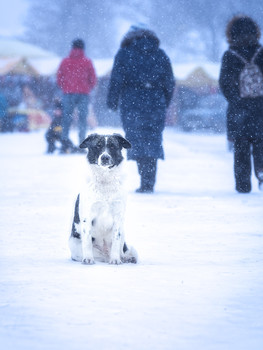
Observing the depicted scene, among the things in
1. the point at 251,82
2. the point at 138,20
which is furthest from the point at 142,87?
the point at 138,20

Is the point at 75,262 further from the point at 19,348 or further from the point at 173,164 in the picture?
the point at 173,164

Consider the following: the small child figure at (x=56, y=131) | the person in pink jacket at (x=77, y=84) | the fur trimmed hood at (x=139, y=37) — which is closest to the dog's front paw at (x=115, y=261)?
the fur trimmed hood at (x=139, y=37)


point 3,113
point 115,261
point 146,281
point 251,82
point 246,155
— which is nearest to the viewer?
point 146,281

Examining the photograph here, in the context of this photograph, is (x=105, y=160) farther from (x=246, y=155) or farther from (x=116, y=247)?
(x=246, y=155)

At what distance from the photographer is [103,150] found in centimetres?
491

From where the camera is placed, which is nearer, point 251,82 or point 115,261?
point 115,261

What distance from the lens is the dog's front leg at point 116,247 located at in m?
4.86

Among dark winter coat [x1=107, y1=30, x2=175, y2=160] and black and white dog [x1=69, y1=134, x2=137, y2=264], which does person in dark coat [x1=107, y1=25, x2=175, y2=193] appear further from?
black and white dog [x1=69, y1=134, x2=137, y2=264]

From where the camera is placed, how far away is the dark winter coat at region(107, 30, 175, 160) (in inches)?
352

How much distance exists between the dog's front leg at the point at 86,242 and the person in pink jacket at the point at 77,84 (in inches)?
409

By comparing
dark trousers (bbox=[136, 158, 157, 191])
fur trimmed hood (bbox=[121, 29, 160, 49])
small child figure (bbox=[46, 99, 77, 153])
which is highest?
fur trimmed hood (bbox=[121, 29, 160, 49])

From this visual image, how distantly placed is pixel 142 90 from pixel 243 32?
1.36 meters

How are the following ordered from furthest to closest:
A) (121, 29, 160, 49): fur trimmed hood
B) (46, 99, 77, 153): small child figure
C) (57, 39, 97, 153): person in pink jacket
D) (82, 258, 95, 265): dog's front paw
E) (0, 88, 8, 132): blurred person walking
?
(0, 88, 8, 132): blurred person walking < (46, 99, 77, 153): small child figure < (57, 39, 97, 153): person in pink jacket < (121, 29, 160, 49): fur trimmed hood < (82, 258, 95, 265): dog's front paw

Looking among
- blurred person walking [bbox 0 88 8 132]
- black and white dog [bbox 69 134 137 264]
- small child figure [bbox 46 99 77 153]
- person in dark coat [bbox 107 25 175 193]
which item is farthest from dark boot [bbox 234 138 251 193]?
blurred person walking [bbox 0 88 8 132]
